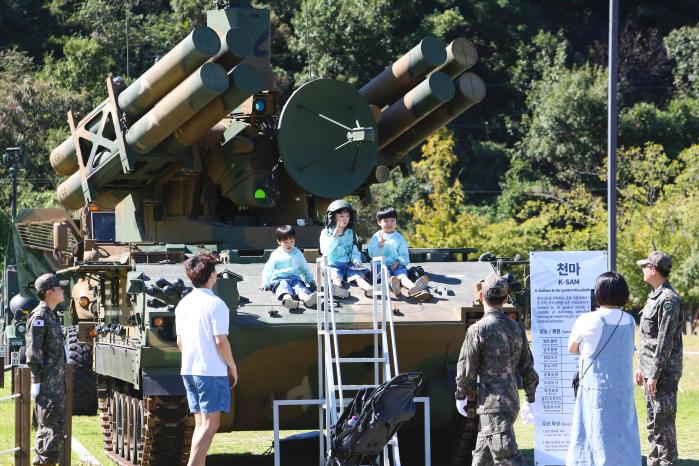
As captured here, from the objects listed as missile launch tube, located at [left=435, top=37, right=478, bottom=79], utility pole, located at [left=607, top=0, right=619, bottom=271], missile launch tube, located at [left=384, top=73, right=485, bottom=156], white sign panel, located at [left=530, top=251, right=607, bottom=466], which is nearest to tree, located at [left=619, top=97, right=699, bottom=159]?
utility pole, located at [left=607, top=0, right=619, bottom=271]

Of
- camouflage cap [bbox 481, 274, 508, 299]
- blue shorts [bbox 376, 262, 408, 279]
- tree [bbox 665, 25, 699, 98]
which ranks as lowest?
camouflage cap [bbox 481, 274, 508, 299]

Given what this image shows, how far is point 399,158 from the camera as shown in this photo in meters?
15.3

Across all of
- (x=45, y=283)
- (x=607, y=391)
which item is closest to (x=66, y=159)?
(x=45, y=283)

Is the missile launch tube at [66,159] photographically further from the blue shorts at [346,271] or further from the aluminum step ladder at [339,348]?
the aluminum step ladder at [339,348]

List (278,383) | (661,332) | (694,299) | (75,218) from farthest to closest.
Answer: (694,299), (75,218), (278,383), (661,332)

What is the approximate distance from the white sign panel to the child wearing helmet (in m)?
1.50

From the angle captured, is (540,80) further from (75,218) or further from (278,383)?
(278,383)

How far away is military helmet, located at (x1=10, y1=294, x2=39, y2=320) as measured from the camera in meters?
18.1

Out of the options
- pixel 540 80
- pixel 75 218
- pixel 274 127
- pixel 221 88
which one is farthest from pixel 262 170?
pixel 540 80

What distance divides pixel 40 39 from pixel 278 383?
3531 centimetres

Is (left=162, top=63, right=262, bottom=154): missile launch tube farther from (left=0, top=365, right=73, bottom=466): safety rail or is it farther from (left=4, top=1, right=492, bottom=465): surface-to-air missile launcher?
(left=0, top=365, right=73, bottom=466): safety rail

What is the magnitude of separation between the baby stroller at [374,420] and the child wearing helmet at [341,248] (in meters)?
2.28

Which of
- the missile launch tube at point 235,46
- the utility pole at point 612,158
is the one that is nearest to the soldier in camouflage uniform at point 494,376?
the missile launch tube at point 235,46

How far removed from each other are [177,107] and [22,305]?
653 centimetres
